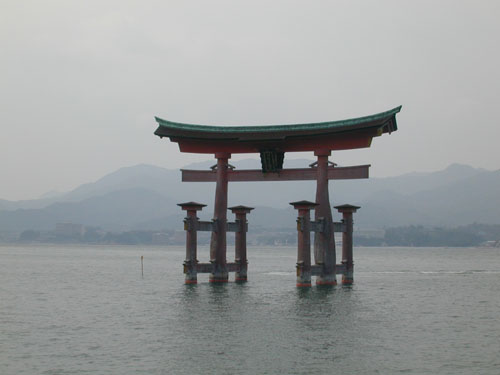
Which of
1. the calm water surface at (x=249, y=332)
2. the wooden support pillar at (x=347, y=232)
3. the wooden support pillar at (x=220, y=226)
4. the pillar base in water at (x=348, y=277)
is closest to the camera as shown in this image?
the calm water surface at (x=249, y=332)

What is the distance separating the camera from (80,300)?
3744 cm

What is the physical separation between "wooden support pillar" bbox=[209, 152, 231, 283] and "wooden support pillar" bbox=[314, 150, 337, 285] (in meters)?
5.41

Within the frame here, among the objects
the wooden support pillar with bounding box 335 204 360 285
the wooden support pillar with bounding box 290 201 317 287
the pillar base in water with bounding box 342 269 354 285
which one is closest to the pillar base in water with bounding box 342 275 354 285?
the pillar base in water with bounding box 342 269 354 285

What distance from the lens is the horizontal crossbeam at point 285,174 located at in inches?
1421

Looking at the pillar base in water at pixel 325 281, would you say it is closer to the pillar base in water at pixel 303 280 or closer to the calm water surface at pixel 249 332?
the calm water surface at pixel 249 332

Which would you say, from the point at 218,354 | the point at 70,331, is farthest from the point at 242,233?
the point at 218,354

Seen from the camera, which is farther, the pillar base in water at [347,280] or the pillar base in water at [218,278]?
the pillar base in water at [347,280]

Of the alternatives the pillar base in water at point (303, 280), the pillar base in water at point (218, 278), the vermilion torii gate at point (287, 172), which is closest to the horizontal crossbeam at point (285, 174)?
the vermilion torii gate at point (287, 172)

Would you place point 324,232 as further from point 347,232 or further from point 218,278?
point 218,278

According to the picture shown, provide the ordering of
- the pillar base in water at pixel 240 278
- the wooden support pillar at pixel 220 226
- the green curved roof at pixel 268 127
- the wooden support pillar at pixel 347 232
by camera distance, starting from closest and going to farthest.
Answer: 1. the green curved roof at pixel 268 127
2. the wooden support pillar at pixel 220 226
3. the wooden support pillar at pixel 347 232
4. the pillar base in water at pixel 240 278

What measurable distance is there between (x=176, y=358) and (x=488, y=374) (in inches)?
345

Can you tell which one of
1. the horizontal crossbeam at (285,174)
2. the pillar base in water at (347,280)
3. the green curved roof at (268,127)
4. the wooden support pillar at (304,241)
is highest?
the green curved roof at (268,127)

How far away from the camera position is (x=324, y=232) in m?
36.5

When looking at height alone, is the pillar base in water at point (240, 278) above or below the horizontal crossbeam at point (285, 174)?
below
